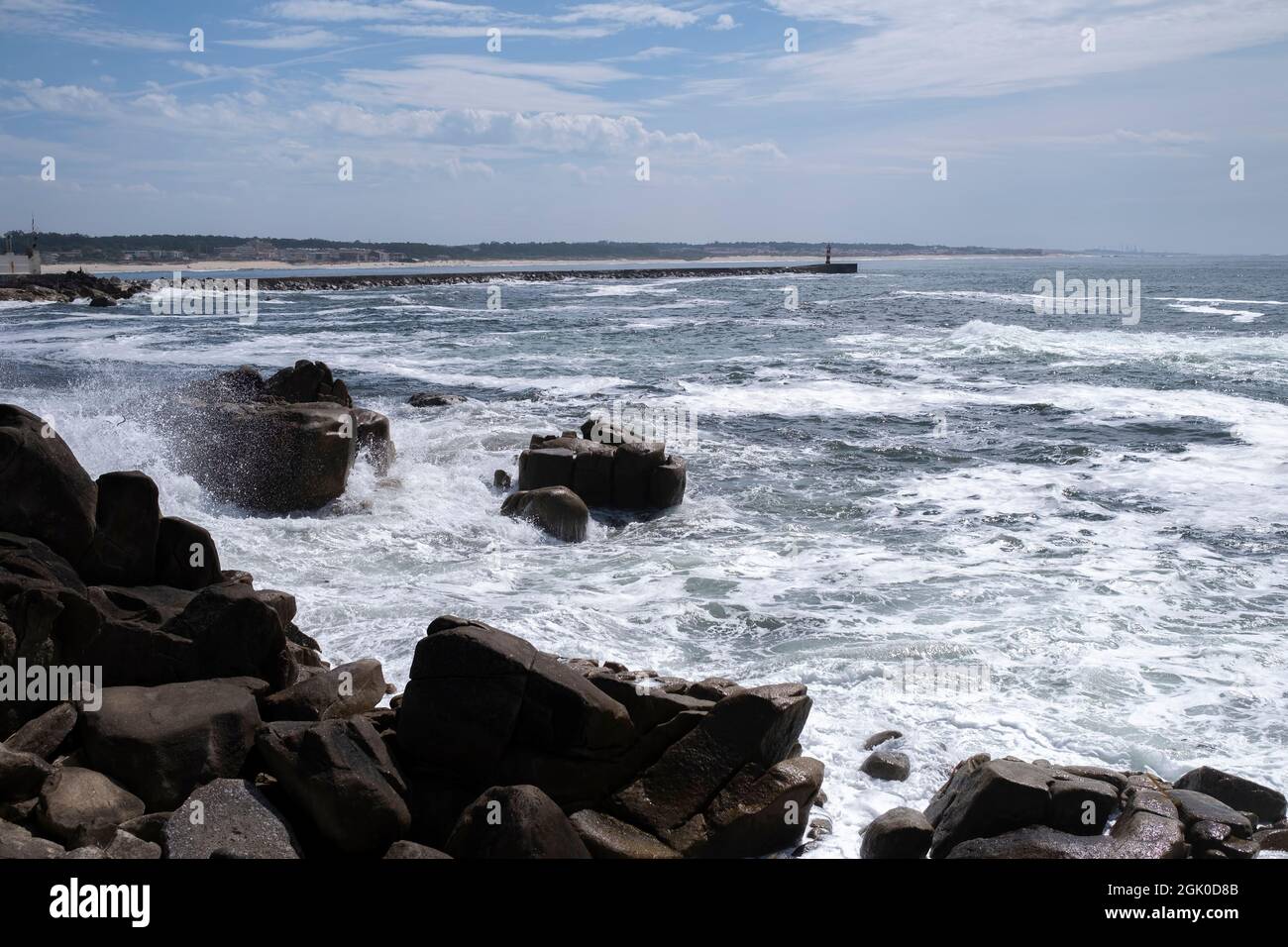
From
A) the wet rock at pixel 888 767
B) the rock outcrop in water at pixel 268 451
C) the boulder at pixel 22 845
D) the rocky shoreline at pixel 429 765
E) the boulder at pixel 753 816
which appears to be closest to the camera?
the boulder at pixel 22 845

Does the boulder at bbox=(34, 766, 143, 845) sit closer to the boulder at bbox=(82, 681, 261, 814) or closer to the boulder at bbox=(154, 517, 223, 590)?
the boulder at bbox=(82, 681, 261, 814)

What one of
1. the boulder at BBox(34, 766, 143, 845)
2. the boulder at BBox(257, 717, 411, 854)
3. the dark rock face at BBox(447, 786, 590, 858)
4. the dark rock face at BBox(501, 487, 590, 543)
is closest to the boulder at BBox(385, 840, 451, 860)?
the dark rock face at BBox(447, 786, 590, 858)

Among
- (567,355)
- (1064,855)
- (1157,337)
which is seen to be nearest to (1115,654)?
(1064,855)

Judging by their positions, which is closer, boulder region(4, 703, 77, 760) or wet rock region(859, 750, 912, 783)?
boulder region(4, 703, 77, 760)

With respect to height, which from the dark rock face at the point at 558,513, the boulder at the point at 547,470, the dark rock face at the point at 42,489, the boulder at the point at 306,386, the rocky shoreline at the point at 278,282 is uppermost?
the rocky shoreline at the point at 278,282

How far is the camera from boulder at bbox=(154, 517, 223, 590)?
8.49 metres

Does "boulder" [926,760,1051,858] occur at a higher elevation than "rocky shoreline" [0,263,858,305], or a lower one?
lower

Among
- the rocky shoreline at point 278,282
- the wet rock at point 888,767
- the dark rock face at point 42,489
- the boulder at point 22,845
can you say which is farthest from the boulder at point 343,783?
the rocky shoreline at point 278,282

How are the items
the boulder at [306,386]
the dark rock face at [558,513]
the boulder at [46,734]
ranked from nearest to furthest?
the boulder at [46,734] → the dark rock face at [558,513] → the boulder at [306,386]

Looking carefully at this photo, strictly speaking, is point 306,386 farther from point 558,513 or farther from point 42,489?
point 42,489

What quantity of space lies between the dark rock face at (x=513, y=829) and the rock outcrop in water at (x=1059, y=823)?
1854 millimetres

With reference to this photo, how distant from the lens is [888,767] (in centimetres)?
696

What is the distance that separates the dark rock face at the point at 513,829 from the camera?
197 inches

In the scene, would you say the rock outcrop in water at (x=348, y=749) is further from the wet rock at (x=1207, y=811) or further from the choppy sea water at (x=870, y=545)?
the wet rock at (x=1207, y=811)
